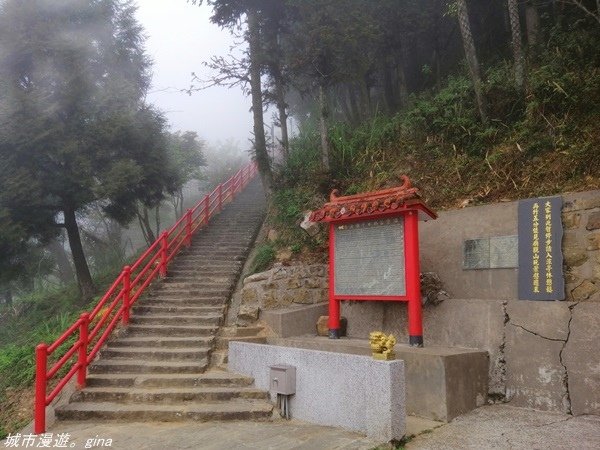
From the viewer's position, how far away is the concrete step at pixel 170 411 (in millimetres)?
5590

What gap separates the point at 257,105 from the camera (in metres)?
13.6

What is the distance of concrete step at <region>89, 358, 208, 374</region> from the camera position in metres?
6.75

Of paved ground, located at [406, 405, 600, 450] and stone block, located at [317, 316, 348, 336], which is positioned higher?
stone block, located at [317, 316, 348, 336]

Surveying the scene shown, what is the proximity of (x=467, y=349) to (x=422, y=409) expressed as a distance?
104 centimetres

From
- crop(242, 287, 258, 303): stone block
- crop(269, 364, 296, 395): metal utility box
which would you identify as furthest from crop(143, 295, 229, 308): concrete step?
crop(269, 364, 296, 395): metal utility box

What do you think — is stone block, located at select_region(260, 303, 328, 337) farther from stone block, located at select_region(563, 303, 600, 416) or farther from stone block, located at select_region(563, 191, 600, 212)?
stone block, located at select_region(563, 191, 600, 212)

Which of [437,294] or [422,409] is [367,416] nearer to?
[422,409]

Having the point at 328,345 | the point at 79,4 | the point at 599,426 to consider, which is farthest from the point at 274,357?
the point at 79,4

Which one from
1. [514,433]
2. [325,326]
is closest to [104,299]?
[325,326]

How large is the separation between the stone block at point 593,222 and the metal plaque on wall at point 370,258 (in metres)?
2.29

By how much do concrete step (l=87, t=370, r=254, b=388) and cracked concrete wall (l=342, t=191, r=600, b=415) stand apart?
2.10 meters

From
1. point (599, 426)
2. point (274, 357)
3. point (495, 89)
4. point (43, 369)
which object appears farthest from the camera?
point (495, 89)

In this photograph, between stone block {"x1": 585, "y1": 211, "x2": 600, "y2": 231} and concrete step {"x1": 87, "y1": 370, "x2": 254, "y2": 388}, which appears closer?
stone block {"x1": 585, "y1": 211, "x2": 600, "y2": 231}

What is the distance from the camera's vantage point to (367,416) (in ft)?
14.9
